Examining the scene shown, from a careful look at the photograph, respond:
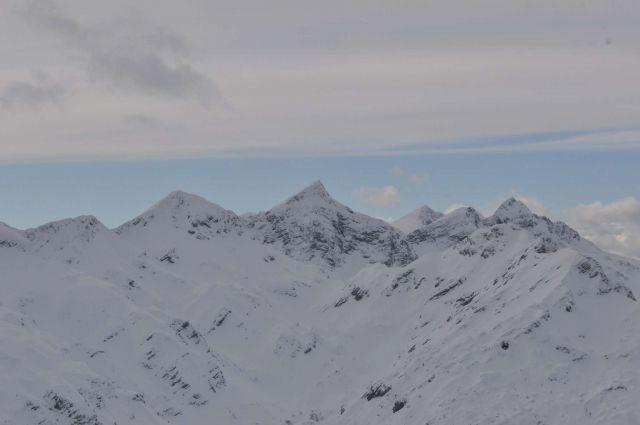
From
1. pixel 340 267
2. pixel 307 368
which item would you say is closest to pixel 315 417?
pixel 307 368

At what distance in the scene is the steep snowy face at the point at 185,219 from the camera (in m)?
A: 166

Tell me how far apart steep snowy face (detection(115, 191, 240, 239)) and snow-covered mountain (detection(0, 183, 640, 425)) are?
522 mm

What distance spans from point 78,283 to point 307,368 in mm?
36170

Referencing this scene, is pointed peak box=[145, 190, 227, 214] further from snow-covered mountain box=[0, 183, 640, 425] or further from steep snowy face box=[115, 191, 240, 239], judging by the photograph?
snow-covered mountain box=[0, 183, 640, 425]

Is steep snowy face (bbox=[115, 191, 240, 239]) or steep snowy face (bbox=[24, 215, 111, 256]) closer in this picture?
steep snowy face (bbox=[24, 215, 111, 256])

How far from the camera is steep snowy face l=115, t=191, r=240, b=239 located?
6540 inches

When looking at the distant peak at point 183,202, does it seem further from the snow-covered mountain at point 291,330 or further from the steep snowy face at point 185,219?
the snow-covered mountain at point 291,330

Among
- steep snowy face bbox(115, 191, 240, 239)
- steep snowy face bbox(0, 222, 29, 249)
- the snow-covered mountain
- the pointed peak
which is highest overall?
the pointed peak

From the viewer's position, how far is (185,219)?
170 m

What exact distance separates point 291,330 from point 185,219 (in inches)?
2209

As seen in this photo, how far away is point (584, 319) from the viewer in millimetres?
67875

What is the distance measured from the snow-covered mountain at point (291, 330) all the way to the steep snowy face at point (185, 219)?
52 centimetres

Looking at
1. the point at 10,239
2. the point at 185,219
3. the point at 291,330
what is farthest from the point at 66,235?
the point at 291,330

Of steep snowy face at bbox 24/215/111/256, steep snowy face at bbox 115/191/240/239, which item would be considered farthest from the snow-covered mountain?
steep snowy face at bbox 115/191/240/239
